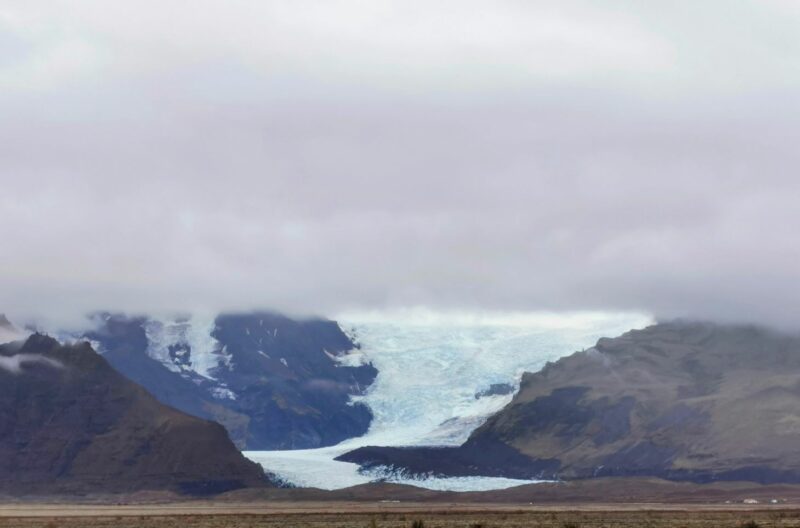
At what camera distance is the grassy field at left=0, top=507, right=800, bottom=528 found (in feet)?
462

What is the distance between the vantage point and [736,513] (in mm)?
169625

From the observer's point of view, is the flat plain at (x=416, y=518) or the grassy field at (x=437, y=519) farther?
the flat plain at (x=416, y=518)

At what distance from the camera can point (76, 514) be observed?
605ft

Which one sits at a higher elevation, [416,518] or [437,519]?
[416,518]

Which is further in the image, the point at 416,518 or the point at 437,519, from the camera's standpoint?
the point at 437,519

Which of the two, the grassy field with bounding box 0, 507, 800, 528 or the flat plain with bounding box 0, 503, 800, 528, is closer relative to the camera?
the grassy field with bounding box 0, 507, 800, 528

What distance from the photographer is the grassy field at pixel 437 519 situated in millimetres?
140750

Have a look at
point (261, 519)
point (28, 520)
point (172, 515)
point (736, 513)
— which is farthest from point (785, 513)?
point (28, 520)

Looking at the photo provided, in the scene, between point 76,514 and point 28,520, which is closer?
point 28,520

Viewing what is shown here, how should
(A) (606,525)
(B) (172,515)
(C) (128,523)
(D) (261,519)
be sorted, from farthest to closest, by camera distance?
(B) (172,515)
(D) (261,519)
(C) (128,523)
(A) (606,525)

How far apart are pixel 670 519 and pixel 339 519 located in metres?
33.5

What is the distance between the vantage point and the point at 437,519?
512 ft

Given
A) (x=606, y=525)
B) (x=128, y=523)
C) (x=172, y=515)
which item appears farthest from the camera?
(x=172, y=515)

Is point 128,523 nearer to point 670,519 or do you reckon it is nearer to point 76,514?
point 76,514
